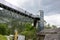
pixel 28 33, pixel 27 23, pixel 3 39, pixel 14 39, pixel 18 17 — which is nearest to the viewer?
pixel 3 39

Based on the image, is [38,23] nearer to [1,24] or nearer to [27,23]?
[27,23]

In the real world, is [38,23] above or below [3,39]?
above

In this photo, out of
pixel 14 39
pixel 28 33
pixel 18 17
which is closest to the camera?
pixel 14 39

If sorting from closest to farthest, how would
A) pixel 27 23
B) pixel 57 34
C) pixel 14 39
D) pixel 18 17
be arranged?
pixel 14 39 → pixel 57 34 → pixel 18 17 → pixel 27 23

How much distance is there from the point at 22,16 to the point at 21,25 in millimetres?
3629

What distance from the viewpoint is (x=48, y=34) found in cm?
1894

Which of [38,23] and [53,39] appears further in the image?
[38,23]

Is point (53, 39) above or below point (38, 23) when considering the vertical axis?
below

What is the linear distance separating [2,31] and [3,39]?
439 cm

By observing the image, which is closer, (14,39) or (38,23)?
(14,39)

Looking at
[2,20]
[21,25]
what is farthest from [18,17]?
[21,25]

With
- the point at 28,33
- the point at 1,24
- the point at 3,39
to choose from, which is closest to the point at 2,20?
the point at 1,24

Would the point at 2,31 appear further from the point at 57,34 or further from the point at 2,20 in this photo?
the point at 57,34

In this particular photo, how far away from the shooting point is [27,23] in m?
23.5
